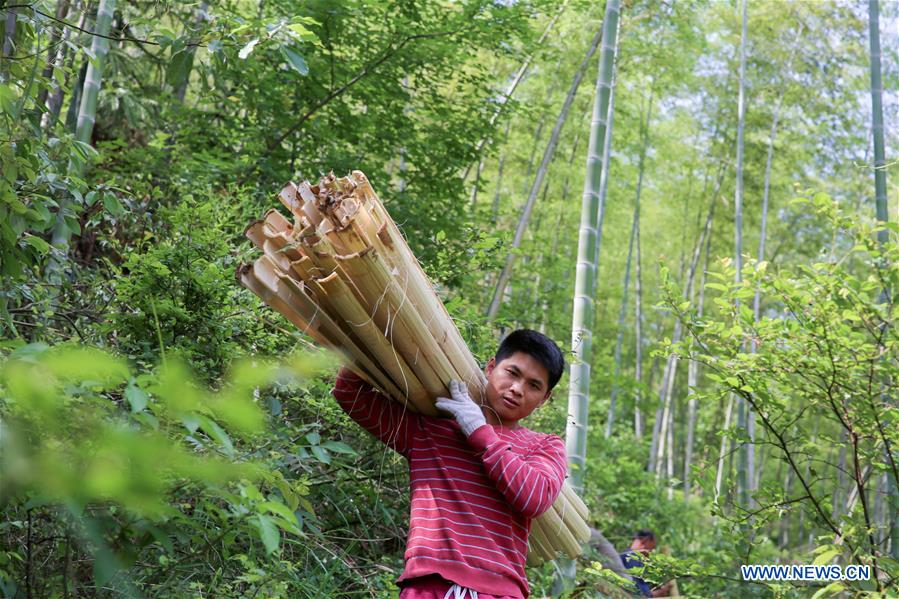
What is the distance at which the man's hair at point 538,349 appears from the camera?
7.98ft

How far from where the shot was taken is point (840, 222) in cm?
364

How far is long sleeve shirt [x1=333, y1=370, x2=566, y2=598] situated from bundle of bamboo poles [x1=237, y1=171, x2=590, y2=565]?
0.08 m

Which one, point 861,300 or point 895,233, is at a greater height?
point 895,233

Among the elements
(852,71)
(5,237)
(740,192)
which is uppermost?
(852,71)

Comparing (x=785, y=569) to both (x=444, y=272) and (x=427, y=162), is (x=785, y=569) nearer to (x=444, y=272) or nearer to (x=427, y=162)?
(x=444, y=272)

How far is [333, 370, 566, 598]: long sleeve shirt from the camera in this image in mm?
2186

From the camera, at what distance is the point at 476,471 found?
235 cm

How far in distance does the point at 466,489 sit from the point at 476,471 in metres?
0.06

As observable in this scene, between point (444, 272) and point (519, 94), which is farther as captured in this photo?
point (519, 94)

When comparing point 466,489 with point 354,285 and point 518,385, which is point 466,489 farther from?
point 354,285

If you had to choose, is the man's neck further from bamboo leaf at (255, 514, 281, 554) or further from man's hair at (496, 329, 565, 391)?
bamboo leaf at (255, 514, 281, 554)

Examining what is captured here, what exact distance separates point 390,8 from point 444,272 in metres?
2.43

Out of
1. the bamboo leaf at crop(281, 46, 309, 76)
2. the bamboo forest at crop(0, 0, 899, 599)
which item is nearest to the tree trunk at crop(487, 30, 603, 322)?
the bamboo forest at crop(0, 0, 899, 599)

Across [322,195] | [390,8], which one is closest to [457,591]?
[322,195]
